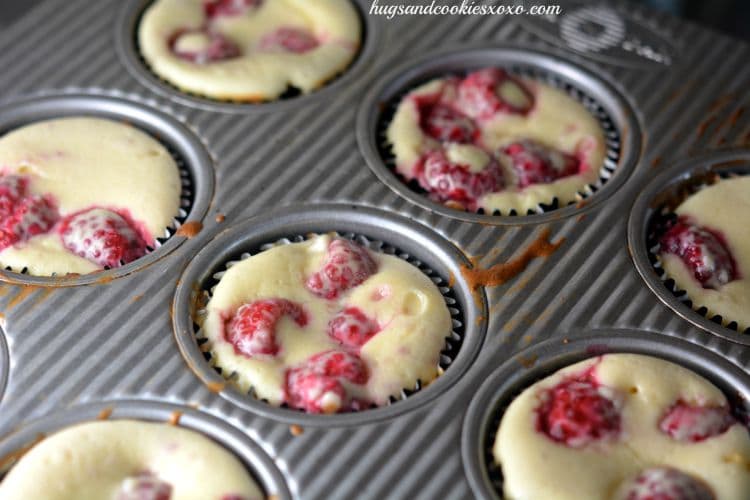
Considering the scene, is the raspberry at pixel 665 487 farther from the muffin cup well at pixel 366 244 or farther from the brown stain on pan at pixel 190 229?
the brown stain on pan at pixel 190 229

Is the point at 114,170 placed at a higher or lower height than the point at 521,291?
higher

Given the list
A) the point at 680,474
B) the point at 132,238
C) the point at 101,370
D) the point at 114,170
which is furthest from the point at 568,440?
the point at 114,170

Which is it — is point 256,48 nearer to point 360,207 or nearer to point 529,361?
point 360,207

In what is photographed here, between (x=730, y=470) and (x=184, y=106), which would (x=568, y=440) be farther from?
(x=184, y=106)

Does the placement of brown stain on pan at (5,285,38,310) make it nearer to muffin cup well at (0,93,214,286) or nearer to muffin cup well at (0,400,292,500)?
muffin cup well at (0,93,214,286)

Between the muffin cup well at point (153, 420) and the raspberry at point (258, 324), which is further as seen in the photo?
the raspberry at point (258, 324)

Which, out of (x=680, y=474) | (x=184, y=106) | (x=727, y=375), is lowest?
(x=680, y=474)

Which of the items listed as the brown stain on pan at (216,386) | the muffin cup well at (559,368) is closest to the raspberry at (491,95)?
the muffin cup well at (559,368)
